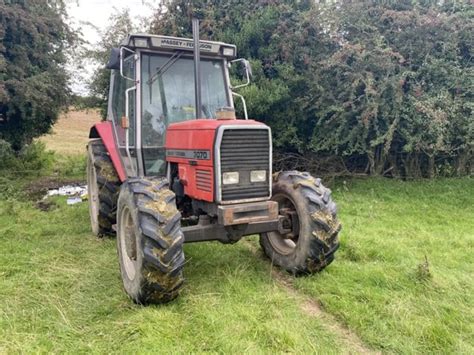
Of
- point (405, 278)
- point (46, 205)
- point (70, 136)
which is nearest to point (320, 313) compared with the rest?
point (405, 278)

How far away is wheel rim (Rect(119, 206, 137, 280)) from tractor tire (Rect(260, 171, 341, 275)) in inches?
52.5

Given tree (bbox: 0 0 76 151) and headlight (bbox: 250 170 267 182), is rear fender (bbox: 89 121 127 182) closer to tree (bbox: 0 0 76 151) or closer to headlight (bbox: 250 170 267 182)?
headlight (bbox: 250 170 267 182)

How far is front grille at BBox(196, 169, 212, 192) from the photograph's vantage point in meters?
3.41

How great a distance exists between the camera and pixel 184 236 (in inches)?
130

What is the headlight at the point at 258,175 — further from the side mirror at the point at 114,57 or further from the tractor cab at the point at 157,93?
the side mirror at the point at 114,57

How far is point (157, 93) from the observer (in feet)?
13.8

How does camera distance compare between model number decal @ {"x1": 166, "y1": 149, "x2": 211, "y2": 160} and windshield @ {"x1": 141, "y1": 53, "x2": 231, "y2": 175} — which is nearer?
model number decal @ {"x1": 166, "y1": 149, "x2": 211, "y2": 160}

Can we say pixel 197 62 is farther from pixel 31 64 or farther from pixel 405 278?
pixel 31 64

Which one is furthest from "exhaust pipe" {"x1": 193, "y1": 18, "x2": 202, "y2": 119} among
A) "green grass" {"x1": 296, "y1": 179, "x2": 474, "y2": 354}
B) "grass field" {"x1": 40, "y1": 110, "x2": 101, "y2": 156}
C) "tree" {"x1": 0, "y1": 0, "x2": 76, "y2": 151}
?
"grass field" {"x1": 40, "y1": 110, "x2": 101, "y2": 156}

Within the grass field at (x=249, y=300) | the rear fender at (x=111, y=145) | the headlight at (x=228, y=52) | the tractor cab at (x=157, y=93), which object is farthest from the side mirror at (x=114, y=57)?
the grass field at (x=249, y=300)

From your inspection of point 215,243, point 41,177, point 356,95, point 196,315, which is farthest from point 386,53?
point 41,177

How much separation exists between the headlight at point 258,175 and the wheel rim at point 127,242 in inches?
42.2

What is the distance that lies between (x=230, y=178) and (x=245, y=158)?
0.21 meters

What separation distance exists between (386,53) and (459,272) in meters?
4.37
